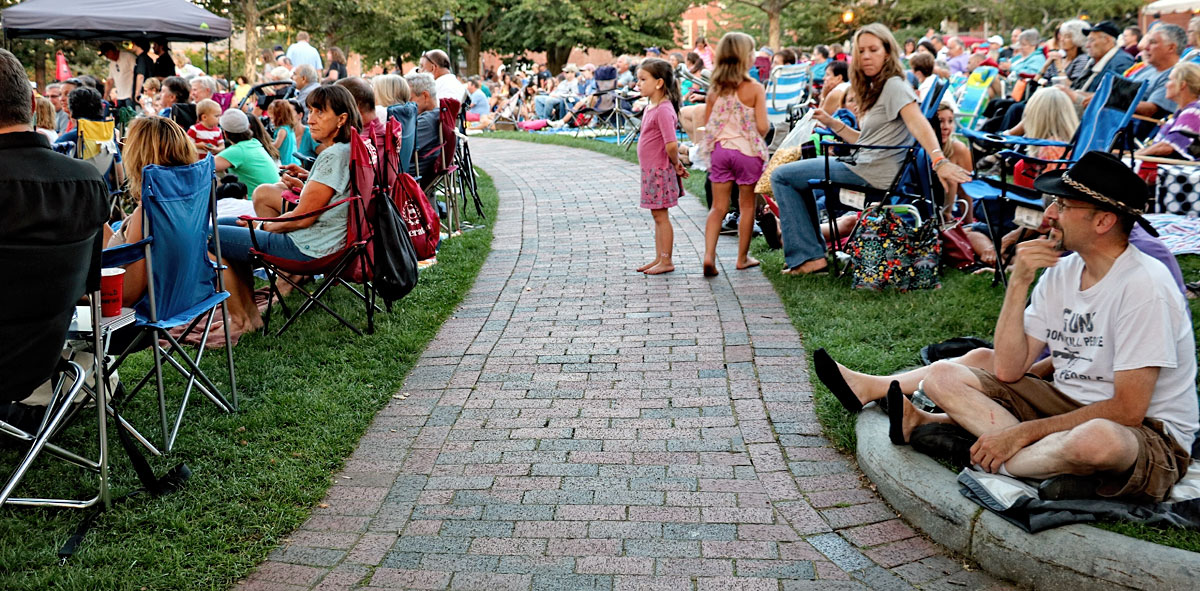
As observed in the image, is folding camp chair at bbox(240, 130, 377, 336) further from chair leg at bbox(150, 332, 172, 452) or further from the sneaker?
the sneaker

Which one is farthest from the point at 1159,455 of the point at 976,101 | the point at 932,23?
the point at 932,23

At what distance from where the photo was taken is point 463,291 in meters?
7.06

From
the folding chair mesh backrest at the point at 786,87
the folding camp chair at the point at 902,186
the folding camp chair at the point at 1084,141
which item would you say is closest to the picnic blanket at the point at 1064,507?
the folding camp chair at the point at 1084,141

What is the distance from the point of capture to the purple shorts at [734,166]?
7180 millimetres

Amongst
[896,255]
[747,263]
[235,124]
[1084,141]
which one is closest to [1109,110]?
[1084,141]

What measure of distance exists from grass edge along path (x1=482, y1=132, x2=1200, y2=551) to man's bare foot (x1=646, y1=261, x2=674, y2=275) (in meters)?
0.75

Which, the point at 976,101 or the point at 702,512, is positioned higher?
the point at 976,101

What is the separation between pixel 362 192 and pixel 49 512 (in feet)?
8.52

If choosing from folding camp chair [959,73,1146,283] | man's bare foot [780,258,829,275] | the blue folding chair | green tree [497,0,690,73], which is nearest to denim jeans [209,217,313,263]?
the blue folding chair

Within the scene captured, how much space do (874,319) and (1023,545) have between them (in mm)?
2741

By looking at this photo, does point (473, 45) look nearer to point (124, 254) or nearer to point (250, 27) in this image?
point (250, 27)

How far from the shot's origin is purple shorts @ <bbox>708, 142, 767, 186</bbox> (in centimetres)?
718

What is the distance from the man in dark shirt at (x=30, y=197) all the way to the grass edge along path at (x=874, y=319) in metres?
2.93

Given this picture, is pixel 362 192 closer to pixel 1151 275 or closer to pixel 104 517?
pixel 104 517
